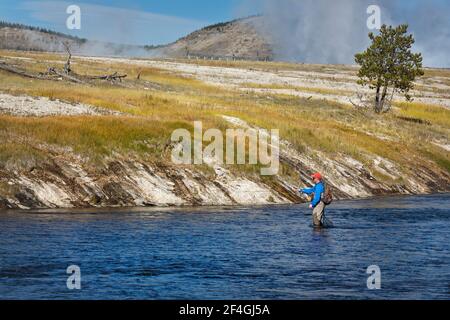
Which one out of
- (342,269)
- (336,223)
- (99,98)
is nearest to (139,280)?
(342,269)

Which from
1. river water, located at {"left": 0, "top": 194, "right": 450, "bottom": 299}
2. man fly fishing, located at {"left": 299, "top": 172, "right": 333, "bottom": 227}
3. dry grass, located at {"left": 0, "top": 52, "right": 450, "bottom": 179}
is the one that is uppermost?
dry grass, located at {"left": 0, "top": 52, "right": 450, "bottom": 179}

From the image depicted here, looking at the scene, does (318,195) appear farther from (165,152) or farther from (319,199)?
(165,152)

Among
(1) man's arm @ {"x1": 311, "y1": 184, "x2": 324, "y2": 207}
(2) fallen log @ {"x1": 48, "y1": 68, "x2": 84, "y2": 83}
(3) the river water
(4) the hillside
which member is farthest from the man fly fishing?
(2) fallen log @ {"x1": 48, "y1": 68, "x2": 84, "y2": 83}

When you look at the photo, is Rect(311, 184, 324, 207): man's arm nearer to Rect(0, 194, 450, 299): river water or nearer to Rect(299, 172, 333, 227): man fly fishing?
Rect(299, 172, 333, 227): man fly fishing

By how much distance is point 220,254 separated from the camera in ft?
92.1

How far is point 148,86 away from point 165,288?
63.4m

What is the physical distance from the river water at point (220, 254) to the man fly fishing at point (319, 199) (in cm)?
54

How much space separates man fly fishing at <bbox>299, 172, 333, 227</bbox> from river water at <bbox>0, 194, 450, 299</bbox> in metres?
0.54

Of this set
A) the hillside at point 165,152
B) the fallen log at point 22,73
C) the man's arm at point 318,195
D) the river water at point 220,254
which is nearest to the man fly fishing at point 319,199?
the man's arm at point 318,195

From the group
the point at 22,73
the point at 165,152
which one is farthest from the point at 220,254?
the point at 22,73

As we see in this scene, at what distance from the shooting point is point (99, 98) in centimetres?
5812

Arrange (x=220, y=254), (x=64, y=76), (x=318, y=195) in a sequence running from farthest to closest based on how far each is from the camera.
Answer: (x=64, y=76) < (x=318, y=195) < (x=220, y=254)

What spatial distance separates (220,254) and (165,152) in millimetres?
18589

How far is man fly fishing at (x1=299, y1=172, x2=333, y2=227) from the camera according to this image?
1371 inches
